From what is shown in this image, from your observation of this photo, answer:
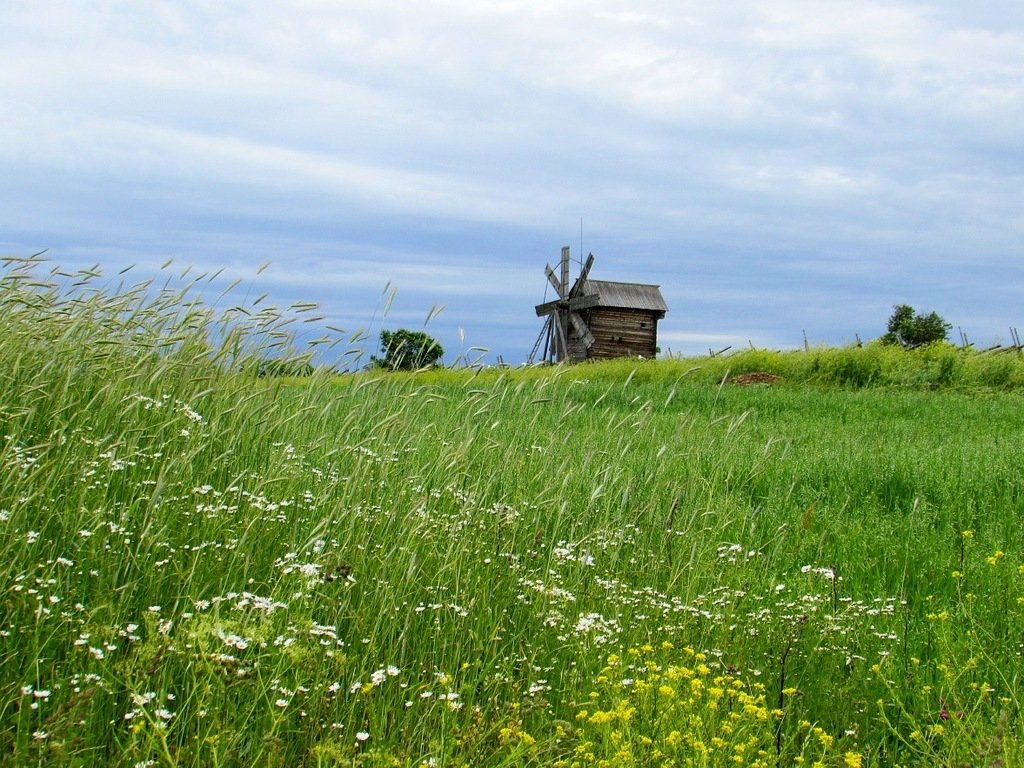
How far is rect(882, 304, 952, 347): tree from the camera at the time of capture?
143 feet

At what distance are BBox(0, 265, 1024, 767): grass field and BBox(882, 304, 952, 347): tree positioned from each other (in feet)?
131

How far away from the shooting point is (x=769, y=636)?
14.6 feet

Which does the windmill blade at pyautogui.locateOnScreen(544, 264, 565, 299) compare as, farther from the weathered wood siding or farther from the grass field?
the grass field

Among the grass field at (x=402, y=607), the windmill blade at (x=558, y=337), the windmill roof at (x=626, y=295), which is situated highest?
the windmill roof at (x=626, y=295)

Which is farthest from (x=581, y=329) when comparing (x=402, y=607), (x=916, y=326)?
(x=402, y=607)

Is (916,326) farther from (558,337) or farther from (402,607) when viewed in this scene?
(402,607)

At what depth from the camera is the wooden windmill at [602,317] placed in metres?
36.5

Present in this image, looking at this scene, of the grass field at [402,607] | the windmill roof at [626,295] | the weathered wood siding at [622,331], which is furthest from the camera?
the weathered wood siding at [622,331]

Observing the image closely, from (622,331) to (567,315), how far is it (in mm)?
2514

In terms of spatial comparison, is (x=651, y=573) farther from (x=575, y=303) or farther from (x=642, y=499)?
(x=575, y=303)

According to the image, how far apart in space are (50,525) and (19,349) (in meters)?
2.23

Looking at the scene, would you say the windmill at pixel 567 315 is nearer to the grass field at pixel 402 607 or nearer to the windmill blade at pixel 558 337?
the windmill blade at pixel 558 337

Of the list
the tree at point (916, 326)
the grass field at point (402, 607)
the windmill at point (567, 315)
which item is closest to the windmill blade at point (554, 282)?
the windmill at point (567, 315)

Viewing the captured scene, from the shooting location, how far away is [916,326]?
1735 inches
